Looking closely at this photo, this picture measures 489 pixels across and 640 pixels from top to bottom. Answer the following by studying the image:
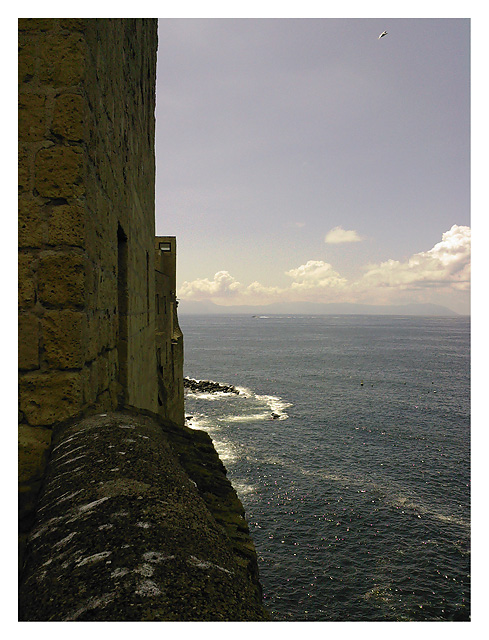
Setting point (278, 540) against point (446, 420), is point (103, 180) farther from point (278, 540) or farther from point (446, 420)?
point (446, 420)

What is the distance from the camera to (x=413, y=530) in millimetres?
22641

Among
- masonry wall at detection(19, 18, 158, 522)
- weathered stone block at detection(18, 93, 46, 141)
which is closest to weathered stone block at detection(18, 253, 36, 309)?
masonry wall at detection(19, 18, 158, 522)

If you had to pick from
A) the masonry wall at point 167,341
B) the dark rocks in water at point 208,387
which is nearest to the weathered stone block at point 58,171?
the masonry wall at point 167,341

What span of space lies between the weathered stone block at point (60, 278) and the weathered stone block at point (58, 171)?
0.46 m

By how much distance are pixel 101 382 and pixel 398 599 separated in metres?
20.5

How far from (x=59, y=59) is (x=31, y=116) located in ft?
1.56

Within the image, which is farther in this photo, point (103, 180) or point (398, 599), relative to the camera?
point (398, 599)

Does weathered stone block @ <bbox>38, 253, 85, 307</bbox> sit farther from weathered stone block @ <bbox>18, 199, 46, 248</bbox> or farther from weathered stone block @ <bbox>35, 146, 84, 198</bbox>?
weathered stone block @ <bbox>35, 146, 84, 198</bbox>

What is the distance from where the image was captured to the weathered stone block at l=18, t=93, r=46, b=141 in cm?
287

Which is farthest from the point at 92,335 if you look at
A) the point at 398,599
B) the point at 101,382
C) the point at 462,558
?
the point at 462,558

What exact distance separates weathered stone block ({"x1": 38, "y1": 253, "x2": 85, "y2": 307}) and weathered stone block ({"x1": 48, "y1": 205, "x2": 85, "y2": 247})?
0.11 metres

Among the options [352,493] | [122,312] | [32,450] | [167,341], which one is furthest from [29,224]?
[352,493]

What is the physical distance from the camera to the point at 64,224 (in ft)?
9.46

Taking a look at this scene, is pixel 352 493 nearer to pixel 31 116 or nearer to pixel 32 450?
pixel 32 450
